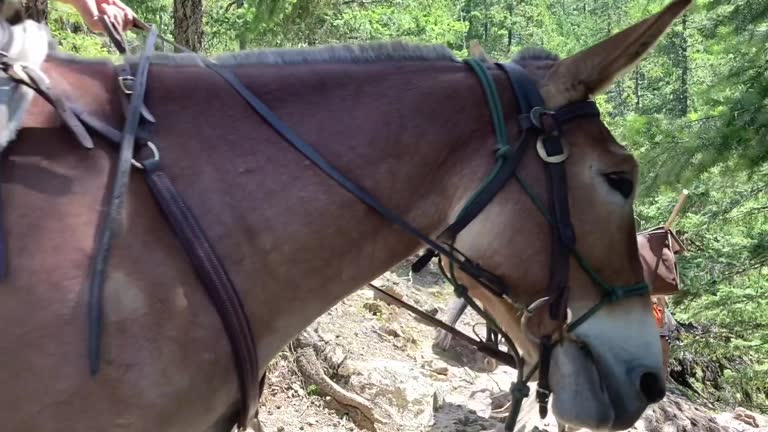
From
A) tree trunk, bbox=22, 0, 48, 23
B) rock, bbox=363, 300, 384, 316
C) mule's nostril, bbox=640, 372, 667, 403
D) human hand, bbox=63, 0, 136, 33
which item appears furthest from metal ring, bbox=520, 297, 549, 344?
rock, bbox=363, 300, 384, 316

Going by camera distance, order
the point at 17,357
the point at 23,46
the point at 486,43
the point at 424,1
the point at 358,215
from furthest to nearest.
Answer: the point at 486,43 → the point at 424,1 → the point at 358,215 → the point at 23,46 → the point at 17,357

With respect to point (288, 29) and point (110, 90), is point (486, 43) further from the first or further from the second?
point (110, 90)

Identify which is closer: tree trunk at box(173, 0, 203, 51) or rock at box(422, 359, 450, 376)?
tree trunk at box(173, 0, 203, 51)

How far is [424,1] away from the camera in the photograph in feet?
47.8

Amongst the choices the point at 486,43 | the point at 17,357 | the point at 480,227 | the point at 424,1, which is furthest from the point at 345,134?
the point at 486,43

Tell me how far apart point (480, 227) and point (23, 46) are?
4.57 feet

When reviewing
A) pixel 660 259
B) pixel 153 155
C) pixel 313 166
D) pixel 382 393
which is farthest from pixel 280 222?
pixel 660 259

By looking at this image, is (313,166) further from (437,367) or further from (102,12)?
(437,367)

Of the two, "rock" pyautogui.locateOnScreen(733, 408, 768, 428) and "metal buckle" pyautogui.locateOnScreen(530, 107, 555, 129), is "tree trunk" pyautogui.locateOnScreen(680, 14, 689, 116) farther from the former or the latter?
"metal buckle" pyautogui.locateOnScreen(530, 107, 555, 129)

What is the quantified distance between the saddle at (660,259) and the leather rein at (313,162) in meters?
4.38

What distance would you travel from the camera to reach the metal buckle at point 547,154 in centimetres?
201

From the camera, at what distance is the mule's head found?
200cm

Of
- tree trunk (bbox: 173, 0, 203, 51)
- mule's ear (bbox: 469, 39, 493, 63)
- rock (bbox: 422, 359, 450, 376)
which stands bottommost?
rock (bbox: 422, 359, 450, 376)

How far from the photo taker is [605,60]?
199 cm
